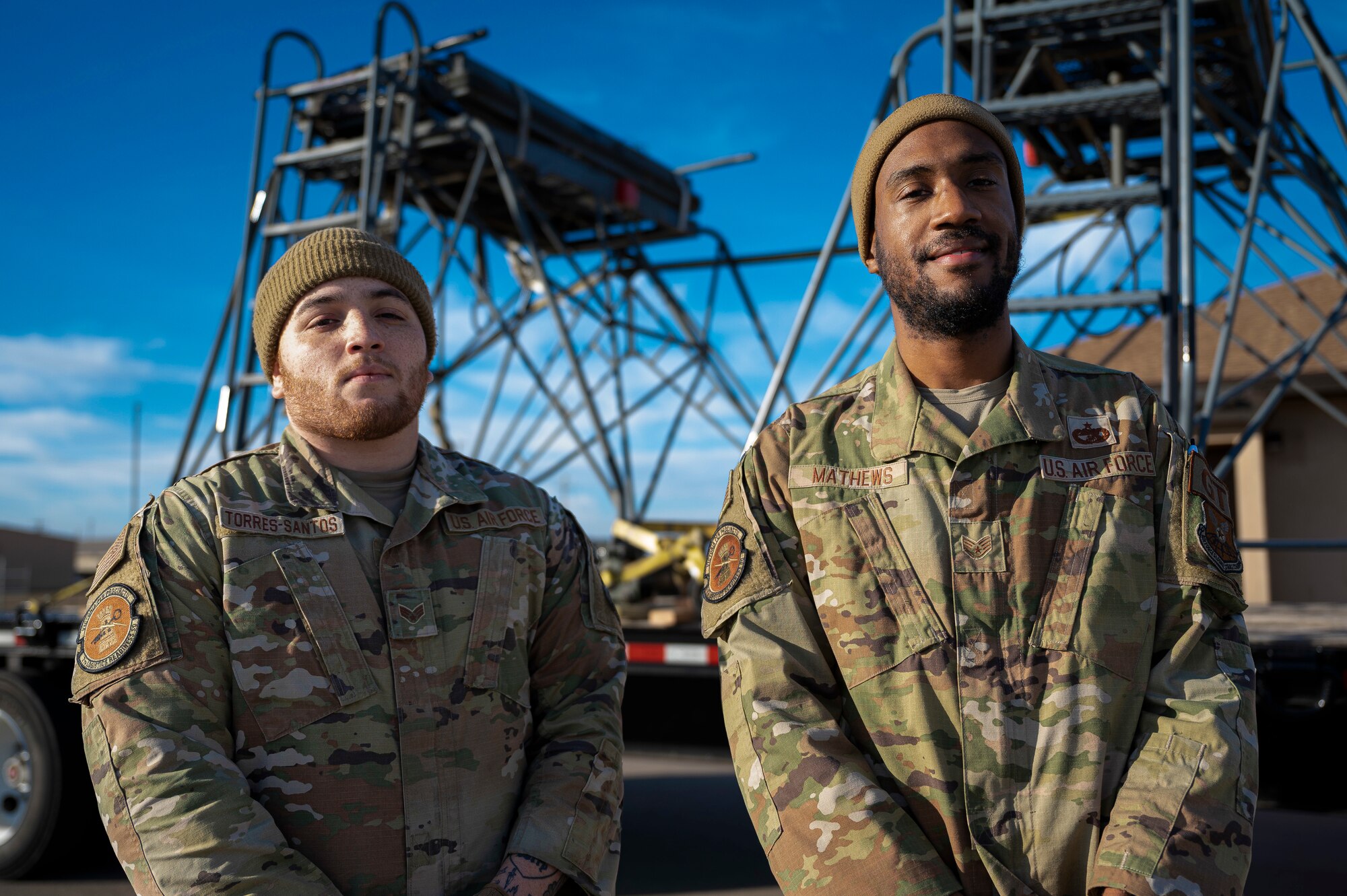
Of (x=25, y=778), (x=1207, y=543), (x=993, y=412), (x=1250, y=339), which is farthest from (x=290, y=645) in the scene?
(x=1250, y=339)

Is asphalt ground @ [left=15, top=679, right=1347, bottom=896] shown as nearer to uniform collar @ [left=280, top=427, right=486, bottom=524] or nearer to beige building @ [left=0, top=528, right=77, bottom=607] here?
uniform collar @ [left=280, top=427, right=486, bottom=524]

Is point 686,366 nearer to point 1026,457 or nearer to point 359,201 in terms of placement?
point 359,201

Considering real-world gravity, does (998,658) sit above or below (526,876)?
above

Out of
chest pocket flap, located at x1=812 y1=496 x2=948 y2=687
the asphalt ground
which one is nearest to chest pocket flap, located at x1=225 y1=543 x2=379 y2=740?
chest pocket flap, located at x1=812 y1=496 x2=948 y2=687

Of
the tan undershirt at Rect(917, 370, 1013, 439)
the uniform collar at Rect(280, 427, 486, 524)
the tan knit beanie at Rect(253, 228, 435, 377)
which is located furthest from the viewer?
the tan knit beanie at Rect(253, 228, 435, 377)

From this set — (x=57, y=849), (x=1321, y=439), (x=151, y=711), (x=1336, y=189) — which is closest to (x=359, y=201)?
(x=57, y=849)

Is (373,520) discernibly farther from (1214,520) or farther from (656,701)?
(656,701)

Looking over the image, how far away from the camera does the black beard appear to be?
1926 mm

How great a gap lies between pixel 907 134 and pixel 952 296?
35 cm

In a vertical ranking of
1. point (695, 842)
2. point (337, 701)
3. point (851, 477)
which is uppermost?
point (851, 477)

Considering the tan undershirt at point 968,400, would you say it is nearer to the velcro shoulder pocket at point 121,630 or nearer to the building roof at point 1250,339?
the velcro shoulder pocket at point 121,630

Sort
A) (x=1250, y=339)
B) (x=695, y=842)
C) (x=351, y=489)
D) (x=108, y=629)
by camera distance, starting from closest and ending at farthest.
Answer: (x=108, y=629) < (x=351, y=489) < (x=695, y=842) < (x=1250, y=339)

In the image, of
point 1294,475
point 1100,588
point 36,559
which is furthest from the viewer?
point 36,559

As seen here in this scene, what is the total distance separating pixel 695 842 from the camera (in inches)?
194
